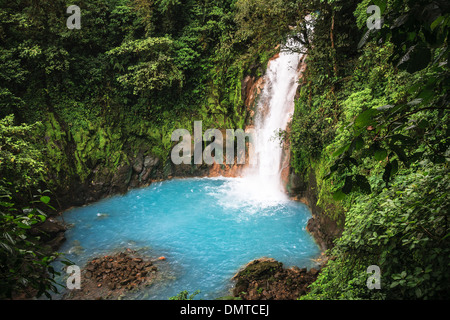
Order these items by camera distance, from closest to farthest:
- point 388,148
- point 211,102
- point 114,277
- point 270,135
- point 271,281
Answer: point 388,148 → point 271,281 → point 114,277 → point 270,135 → point 211,102

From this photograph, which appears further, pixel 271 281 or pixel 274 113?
pixel 274 113

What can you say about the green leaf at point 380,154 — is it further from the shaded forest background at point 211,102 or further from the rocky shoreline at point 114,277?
the rocky shoreline at point 114,277

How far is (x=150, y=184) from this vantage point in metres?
13.3

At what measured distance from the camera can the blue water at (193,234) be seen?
7.38m

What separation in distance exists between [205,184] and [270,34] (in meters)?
7.25

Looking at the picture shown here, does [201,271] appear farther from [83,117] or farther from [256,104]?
[83,117]

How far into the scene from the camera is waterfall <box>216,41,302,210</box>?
36.4ft

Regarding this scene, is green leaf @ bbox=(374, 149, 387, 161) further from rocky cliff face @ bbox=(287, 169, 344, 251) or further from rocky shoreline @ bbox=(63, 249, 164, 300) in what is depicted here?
rocky shoreline @ bbox=(63, 249, 164, 300)

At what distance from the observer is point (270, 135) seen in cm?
1208

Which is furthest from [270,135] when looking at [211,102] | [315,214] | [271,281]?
[271,281]

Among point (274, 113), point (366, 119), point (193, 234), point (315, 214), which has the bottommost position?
point (193, 234)

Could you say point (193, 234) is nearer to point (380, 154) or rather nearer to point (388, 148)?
point (388, 148)

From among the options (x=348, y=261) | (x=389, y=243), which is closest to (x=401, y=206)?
(x=389, y=243)

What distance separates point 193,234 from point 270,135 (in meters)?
5.58
